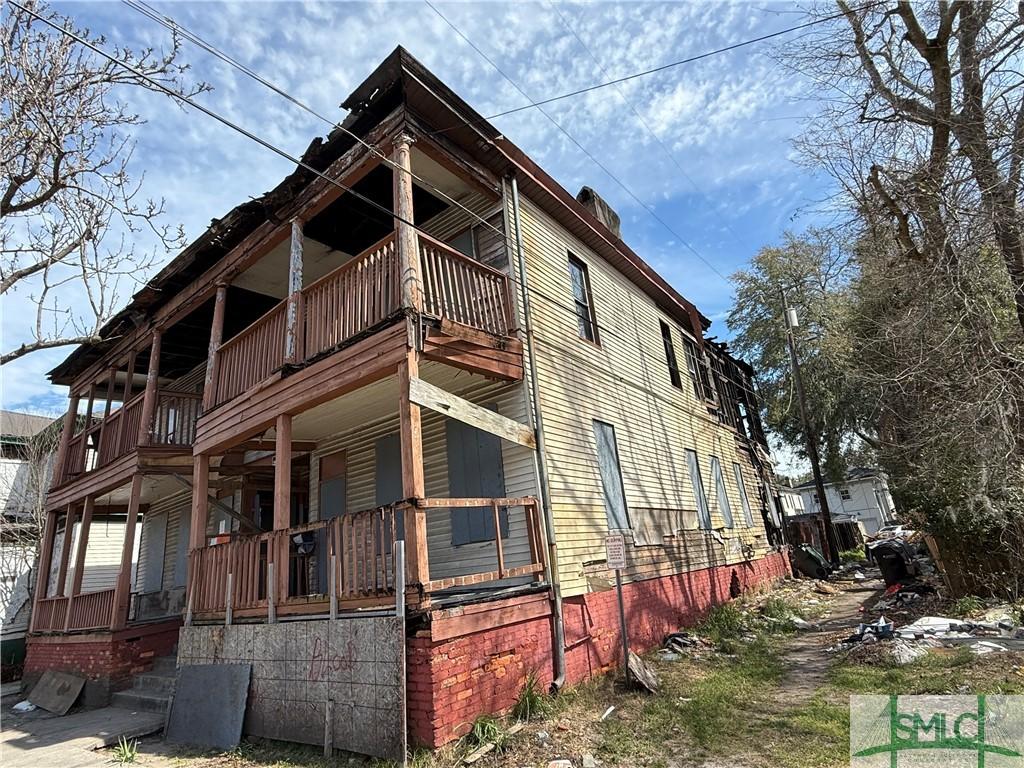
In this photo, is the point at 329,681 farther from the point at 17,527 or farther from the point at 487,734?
the point at 17,527

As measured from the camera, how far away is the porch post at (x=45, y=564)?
12906 millimetres

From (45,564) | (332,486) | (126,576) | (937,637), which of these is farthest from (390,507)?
(45,564)

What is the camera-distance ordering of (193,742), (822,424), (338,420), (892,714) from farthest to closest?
(822,424)
(338,420)
(193,742)
(892,714)

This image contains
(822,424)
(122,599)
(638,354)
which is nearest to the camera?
(122,599)

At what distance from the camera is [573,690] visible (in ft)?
21.8

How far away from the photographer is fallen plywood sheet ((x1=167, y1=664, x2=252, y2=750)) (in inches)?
252

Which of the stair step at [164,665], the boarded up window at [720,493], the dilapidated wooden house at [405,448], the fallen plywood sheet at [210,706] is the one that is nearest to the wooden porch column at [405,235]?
the dilapidated wooden house at [405,448]

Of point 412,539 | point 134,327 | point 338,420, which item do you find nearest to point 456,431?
point 338,420

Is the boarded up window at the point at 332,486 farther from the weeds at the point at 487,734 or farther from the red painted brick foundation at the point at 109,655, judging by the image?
the weeds at the point at 487,734

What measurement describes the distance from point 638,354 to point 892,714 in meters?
8.05

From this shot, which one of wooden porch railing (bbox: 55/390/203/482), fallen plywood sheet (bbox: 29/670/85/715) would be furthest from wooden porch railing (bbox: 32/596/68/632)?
wooden porch railing (bbox: 55/390/203/482)

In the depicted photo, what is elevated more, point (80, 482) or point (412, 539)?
point (80, 482)

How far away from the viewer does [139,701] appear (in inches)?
360

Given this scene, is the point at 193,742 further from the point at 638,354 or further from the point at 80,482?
the point at 638,354
